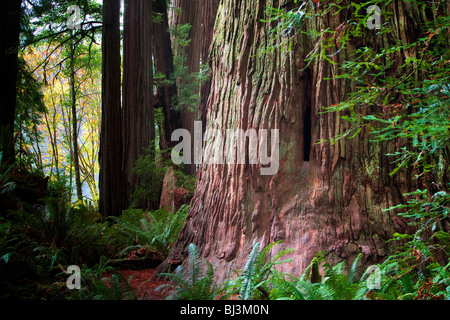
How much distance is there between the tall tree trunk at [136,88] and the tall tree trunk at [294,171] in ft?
15.0

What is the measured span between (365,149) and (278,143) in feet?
2.44

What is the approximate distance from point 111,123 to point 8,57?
230 centimetres

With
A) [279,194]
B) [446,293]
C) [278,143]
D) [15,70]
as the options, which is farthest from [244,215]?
[15,70]

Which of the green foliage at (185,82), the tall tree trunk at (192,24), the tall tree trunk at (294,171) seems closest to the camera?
the tall tree trunk at (294,171)

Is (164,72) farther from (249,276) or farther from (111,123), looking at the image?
(249,276)

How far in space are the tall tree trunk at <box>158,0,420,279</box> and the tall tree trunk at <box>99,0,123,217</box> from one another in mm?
4234

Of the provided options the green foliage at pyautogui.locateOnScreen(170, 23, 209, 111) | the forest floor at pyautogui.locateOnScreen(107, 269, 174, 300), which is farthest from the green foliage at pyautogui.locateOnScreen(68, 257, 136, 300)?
the green foliage at pyautogui.locateOnScreen(170, 23, 209, 111)

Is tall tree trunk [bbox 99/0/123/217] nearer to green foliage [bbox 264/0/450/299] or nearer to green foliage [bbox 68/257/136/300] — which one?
green foliage [bbox 68/257/136/300]

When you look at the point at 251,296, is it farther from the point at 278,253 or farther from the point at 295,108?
the point at 295,108

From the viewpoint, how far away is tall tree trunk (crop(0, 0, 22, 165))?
6.99 m

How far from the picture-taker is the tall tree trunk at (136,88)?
26.1 feet

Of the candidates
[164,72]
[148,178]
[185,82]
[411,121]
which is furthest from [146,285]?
[164,72]

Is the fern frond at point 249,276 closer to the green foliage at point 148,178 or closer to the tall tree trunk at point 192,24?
the green foliage at point 148,178

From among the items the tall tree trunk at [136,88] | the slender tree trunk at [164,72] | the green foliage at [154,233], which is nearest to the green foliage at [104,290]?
the green foliage at [154,233]
